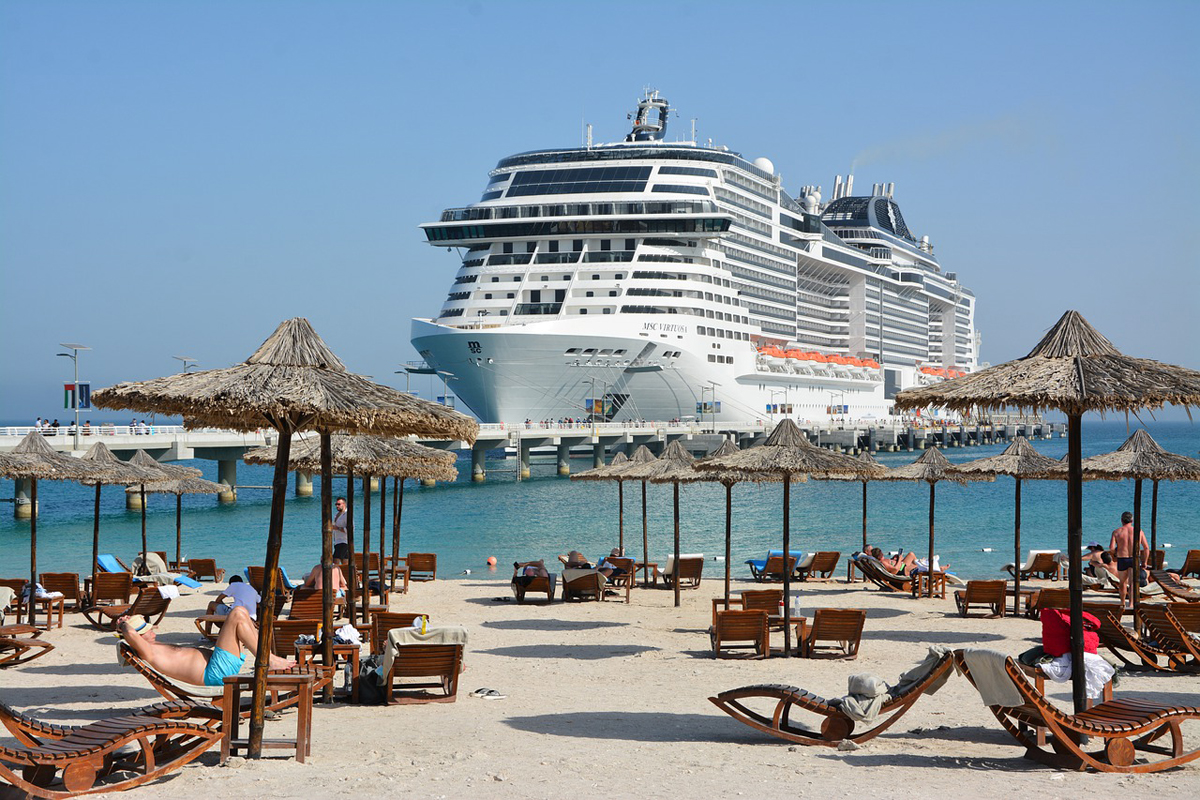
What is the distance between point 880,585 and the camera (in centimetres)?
1534

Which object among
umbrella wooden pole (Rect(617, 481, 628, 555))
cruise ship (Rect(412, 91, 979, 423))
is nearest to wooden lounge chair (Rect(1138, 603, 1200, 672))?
umbrella wooden pole (Rect(617, 481, 628, 555))

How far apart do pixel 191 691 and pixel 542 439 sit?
147 feet

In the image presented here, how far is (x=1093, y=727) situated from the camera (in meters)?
5.70

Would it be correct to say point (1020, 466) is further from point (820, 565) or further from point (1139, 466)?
point (820, 565)

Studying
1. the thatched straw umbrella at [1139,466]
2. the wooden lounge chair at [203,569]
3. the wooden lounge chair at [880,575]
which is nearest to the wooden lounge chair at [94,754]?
the thatched straw umbrella at [1139,466]

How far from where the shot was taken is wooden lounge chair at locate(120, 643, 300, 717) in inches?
254

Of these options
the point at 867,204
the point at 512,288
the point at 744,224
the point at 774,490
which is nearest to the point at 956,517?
the point at 774,490

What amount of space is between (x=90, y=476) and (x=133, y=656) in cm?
765

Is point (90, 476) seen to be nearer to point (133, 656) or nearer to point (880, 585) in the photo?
point (133, 656)

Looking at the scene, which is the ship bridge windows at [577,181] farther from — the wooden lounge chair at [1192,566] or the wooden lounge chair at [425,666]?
the wooden lounge chair at [425,666]

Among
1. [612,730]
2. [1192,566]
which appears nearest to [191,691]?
[612,730]

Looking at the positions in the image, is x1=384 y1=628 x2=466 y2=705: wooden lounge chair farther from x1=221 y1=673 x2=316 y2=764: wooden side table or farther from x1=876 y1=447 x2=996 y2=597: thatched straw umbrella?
x1=876 y1=447 x2=996 y2=597: thatched straw umbrella

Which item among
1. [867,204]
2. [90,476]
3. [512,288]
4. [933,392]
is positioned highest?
[867,204]

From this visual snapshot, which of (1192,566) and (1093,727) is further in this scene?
(1192,566)
